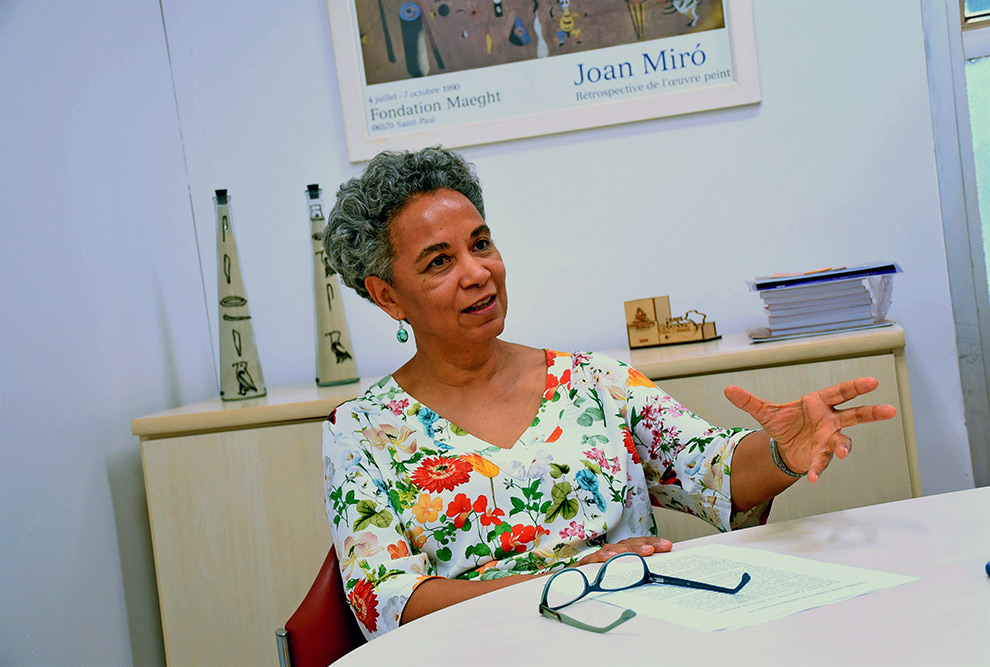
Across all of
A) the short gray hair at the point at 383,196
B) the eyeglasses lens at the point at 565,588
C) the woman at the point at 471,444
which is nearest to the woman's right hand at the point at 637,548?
the woman at the point at 471,444

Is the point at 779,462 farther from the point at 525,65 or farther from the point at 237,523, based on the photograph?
the point at 525,65

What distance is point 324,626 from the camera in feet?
4.62

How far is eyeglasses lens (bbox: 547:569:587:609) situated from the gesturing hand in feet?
A: 1.06

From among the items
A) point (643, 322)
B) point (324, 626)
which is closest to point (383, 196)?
point (324, 626)

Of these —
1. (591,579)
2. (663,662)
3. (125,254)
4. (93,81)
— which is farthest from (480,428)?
(93,81)

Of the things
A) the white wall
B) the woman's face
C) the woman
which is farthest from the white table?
the white wall

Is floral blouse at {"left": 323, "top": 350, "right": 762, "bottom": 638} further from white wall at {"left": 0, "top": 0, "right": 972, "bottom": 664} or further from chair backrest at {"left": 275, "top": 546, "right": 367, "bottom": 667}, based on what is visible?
white wall at {"left": 0, "top": 0, "right": 972, "bottom": 664}

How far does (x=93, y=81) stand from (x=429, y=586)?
66.9 inches

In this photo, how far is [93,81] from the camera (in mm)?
2316

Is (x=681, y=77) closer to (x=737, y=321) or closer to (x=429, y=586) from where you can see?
(x=737, y=321)

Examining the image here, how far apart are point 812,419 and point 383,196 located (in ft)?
2.84

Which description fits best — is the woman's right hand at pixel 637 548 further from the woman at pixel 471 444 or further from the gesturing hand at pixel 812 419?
the gesturing hand at pixel 812 419

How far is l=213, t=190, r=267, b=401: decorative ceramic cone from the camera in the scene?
234 cm

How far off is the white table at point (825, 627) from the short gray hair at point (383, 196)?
0.80 meters
